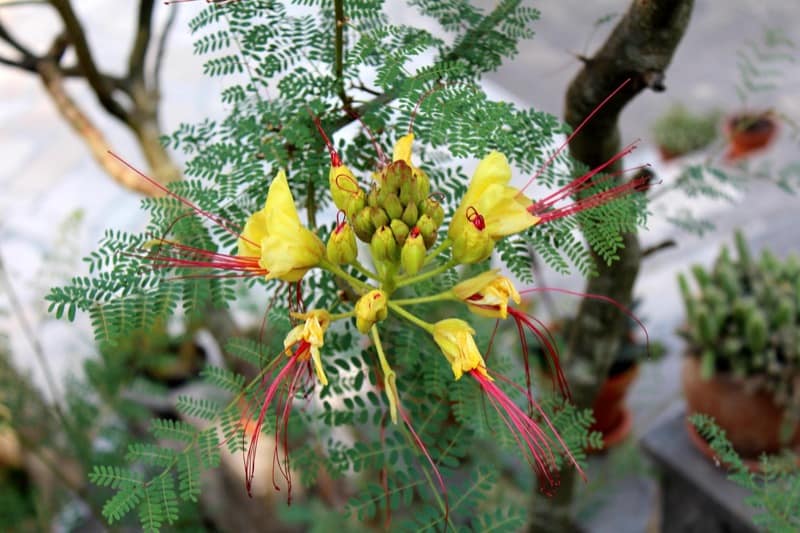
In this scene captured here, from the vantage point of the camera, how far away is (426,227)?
0.55 meters

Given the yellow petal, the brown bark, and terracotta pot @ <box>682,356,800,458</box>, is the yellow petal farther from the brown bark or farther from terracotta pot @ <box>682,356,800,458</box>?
terracotta pot @ <box>682,356,800,458</box>

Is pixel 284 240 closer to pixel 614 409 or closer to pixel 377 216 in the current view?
pixel 377 216

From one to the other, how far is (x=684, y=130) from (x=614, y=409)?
155 cm

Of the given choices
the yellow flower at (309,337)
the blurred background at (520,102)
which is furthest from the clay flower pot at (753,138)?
the yellow flower at (309,337)

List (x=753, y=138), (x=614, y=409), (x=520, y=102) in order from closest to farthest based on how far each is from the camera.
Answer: (x=614, y=409) < (x=753, y=138) < (x=520, y=102)

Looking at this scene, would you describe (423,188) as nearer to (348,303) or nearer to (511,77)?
(348,303)

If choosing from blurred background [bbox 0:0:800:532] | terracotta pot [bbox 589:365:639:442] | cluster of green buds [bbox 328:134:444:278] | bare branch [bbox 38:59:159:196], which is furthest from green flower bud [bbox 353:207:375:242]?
blurred background [bbox 0:0:800:532]

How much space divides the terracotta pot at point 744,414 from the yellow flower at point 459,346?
35.0 inches

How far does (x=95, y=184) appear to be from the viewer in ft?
9.75

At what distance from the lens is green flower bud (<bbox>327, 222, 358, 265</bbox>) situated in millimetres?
553

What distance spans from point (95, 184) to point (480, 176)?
2.73 metres

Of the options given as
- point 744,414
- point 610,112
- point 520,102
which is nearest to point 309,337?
point 610,112

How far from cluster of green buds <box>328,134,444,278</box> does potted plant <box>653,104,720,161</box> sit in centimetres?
250

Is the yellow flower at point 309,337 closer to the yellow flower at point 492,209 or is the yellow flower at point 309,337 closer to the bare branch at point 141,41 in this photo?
the yellow flower at point 492,209
